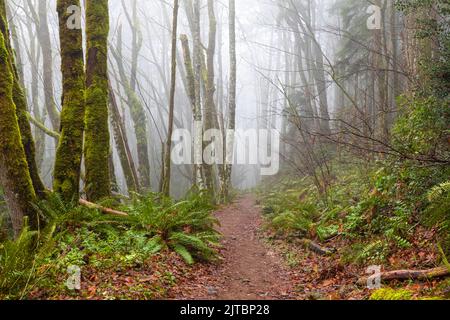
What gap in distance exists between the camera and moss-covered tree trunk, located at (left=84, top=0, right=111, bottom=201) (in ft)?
23.6

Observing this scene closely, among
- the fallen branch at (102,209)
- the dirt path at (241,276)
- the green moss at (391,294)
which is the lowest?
the dirt path at (241,276)

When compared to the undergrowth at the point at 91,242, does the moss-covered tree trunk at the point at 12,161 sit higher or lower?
higher

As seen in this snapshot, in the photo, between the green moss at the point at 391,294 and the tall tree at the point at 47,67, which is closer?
the green moss at the point at 391,294

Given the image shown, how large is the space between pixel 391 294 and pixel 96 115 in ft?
20.0

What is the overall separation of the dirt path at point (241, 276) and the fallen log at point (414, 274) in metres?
1.25

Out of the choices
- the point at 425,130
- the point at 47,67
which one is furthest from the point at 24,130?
the point at 47,67

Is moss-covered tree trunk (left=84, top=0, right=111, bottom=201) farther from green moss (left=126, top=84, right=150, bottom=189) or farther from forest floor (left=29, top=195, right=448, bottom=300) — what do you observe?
green moss (left=126, top=84, right=150, bottom=189)

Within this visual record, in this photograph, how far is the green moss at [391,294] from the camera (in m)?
3.66

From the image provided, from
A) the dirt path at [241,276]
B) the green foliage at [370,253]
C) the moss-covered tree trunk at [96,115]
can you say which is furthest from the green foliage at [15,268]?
the green foliage at [370,253]

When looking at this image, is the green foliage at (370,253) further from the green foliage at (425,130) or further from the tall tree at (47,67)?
the tall tree at (47,67)

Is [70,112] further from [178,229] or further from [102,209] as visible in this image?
[178,229]

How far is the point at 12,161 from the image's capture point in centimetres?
552

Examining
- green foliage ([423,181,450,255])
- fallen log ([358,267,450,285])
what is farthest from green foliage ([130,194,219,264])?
green foliage ([423,181,450,255])

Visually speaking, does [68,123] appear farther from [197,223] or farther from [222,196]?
[222,196]
